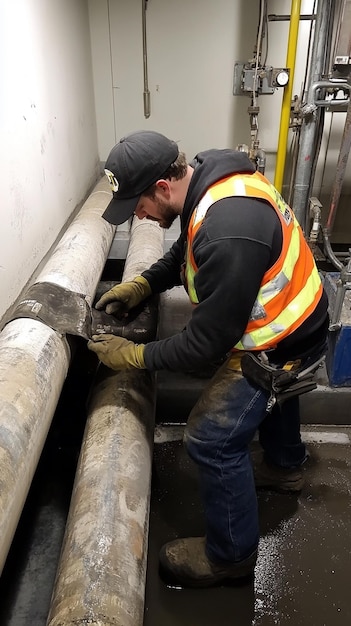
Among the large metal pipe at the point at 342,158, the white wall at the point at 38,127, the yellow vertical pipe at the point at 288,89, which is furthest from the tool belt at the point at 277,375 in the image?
the yellow vertical pipe at the point at 288,89

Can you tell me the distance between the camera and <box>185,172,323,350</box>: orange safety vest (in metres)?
1.21

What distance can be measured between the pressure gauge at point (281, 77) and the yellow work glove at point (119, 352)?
1.90 metres

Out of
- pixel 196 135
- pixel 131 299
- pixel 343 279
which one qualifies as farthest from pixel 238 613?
pixel 196 135

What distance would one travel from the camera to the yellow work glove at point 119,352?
4.57 ft

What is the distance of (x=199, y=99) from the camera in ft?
10.4

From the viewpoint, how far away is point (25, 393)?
1.11 m

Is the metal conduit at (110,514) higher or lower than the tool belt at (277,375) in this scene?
lower

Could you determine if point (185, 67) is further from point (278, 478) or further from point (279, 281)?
point (278, 478)

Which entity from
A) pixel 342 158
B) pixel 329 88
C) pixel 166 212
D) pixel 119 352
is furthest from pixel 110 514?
pixel 329 88

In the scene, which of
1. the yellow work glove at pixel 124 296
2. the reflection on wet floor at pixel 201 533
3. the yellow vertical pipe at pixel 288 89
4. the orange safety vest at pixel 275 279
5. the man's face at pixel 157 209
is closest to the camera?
the orange safety vest at pixel 275 279

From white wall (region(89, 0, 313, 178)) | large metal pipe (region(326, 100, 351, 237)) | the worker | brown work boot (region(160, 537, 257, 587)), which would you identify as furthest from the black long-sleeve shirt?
white wall (region(89, 0, 313, 178))

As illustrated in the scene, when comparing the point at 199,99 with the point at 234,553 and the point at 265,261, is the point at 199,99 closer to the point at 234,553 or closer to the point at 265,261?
the point at 265,261

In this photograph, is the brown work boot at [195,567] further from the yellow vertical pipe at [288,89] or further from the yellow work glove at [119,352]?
the yellow vertical pipe at [288,89]

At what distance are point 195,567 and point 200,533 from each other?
0.75 feet
